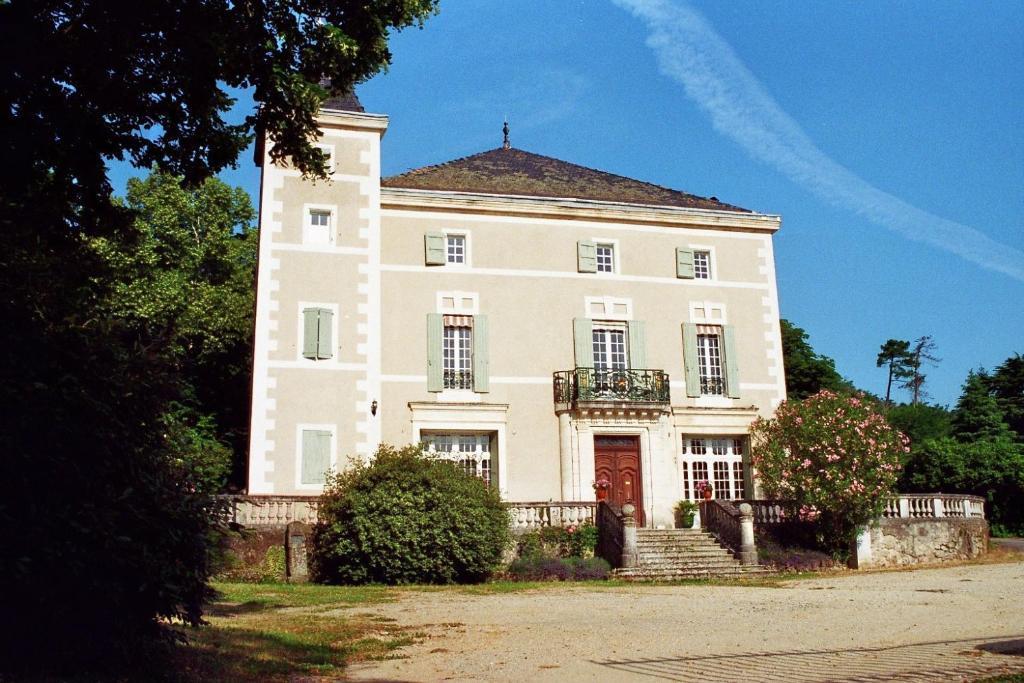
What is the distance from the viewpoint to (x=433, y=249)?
2234 cm

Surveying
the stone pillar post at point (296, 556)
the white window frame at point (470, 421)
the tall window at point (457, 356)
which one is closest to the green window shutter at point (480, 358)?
the tall window at point (457, 356)

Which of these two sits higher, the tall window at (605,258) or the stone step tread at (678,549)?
the tall window at (605,258)

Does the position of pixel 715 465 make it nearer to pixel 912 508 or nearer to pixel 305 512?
pixel 912 508

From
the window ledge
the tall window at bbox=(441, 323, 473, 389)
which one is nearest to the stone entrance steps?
the window ledge

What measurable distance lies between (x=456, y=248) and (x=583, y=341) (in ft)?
12.6

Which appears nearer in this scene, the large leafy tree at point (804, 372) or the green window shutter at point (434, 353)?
the green window shutter at point (434, 353)

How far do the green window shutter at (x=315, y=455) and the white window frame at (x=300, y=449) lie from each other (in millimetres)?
63

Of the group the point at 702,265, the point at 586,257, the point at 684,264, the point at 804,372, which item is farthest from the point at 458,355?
the point at 804,372

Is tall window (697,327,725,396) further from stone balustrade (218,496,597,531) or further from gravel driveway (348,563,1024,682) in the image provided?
gravel driveway (348,563,1024,682)

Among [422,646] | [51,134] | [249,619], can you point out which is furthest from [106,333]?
[249,619]

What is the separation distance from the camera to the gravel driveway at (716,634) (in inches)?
293

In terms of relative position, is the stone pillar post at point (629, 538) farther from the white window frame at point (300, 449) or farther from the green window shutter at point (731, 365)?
the green window shutter at point (731, 365)

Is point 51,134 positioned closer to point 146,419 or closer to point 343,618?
point 146,419

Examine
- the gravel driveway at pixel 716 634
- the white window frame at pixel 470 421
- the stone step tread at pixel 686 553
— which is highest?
the white window frame at pixel 470 421
